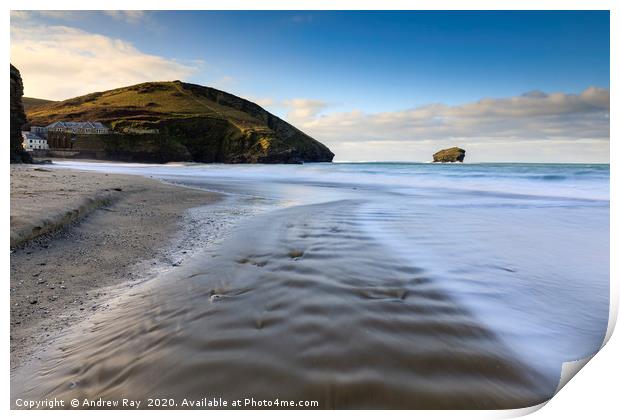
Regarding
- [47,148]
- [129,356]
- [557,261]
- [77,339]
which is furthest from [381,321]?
[47,148]

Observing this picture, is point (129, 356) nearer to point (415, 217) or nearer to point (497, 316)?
point (497, 316)

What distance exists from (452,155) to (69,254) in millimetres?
77257

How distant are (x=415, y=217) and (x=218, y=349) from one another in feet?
19.3

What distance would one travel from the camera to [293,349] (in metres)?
2.01

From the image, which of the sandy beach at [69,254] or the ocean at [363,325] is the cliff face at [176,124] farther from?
the ocean at [363,325]

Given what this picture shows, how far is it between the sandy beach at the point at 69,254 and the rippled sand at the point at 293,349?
30 centimetres

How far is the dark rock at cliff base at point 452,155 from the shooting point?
70438mm

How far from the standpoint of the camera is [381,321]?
7.73 feet

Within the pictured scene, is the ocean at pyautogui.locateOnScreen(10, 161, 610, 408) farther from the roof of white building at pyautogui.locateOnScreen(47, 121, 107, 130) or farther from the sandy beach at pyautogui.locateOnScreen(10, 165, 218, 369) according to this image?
the roof of white building at pyautogui.locateOnScreen(47, 121, 107, 130)

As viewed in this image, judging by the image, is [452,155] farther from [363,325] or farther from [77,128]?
[363,325]

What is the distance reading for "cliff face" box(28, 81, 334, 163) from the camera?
56812 mm

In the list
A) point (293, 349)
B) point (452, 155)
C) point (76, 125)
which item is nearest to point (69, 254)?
point (293, 349)

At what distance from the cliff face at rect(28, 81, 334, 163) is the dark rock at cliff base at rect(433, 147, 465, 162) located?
110 feet

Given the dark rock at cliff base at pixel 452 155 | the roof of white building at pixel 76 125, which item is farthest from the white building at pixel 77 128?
the dark rock at cliff base at pixel 452 155
